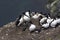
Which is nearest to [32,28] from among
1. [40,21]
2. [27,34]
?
[27,34]

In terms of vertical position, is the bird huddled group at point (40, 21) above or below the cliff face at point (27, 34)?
above

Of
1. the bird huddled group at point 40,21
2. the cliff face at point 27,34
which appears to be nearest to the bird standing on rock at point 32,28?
the bird huddled group at point 40,21

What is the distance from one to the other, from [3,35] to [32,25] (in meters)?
0.84

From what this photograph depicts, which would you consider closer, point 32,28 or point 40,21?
point 32,28

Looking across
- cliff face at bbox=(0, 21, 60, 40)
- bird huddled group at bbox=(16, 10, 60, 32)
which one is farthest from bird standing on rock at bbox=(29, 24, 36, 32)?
cliff face at bbox=(0, 21, 60, 40)

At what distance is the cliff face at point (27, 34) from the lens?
6996mm

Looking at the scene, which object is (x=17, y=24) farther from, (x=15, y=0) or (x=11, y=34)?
(x=15, y=0)

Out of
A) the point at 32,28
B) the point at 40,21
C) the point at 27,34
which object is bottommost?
the point at 27,34

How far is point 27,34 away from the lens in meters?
7.41

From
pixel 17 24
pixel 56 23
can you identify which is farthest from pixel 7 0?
pixel 56 23

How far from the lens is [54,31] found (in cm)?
722

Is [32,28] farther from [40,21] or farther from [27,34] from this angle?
[40,21]

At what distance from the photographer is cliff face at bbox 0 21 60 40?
700 centimetres

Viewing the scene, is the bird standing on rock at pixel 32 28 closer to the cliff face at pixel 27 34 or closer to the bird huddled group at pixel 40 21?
the bird huddled group at pixel 40 21
